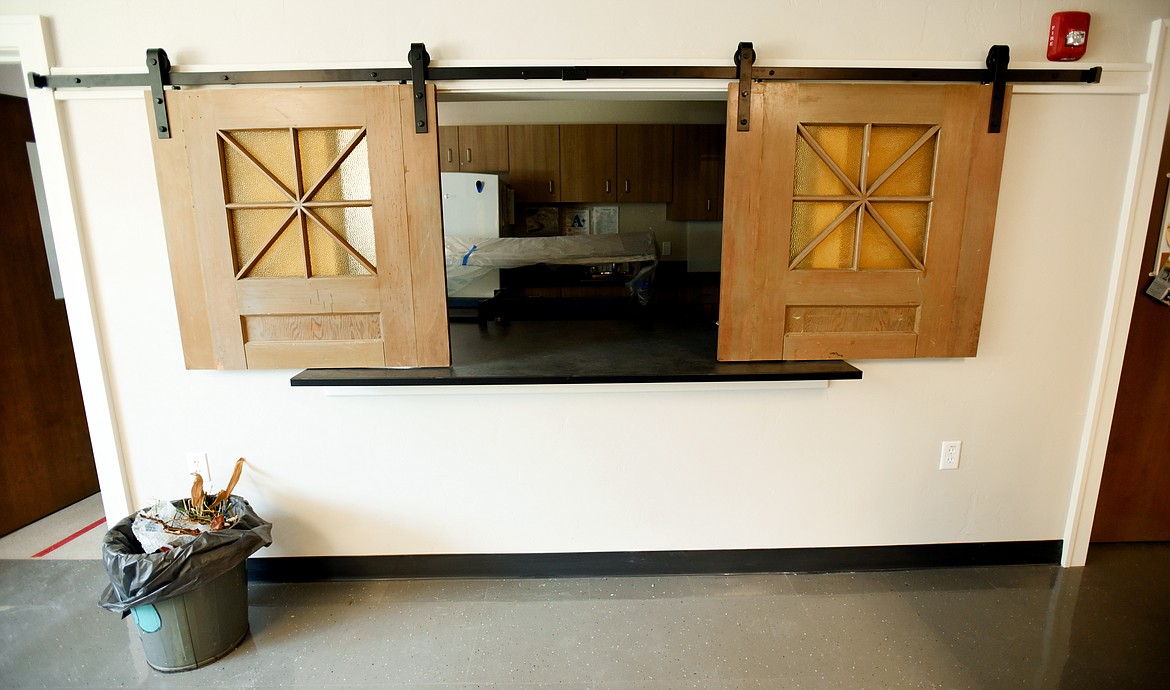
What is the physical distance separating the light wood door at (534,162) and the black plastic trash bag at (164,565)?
11.1ft

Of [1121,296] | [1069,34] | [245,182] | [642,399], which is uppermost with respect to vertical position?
[1069,34]

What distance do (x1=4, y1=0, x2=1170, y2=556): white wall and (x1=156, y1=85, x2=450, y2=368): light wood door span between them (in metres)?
0.15

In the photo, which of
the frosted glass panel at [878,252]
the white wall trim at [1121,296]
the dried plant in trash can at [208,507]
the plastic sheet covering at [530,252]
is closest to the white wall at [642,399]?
the white wall trim at [1121,296]

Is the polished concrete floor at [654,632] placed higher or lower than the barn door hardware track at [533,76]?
lower

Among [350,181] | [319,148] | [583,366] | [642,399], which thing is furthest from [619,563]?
[319,148]

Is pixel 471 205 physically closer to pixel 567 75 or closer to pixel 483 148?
pixel 483 148

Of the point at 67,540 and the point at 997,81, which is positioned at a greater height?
the point at 997,81

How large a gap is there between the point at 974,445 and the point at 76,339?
3332mm

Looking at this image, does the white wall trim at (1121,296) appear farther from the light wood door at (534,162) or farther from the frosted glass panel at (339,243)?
the light wood door at (534,162)

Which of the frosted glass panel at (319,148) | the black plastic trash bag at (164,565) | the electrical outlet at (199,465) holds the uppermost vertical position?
the frosted glass panel at (319,148)

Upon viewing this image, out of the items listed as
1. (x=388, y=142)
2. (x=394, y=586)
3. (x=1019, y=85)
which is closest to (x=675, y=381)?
(x=388, y=142)

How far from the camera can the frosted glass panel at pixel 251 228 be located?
1.80 metres

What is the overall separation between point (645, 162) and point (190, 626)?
159 inches

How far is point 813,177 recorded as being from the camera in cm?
181
